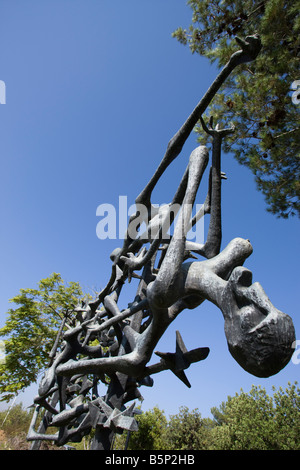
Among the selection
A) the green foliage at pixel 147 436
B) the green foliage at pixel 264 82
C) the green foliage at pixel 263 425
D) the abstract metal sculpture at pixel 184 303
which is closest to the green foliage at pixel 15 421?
the green foliage at pixel 147 436

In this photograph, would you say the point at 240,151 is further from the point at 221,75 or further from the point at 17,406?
the point at 17,406

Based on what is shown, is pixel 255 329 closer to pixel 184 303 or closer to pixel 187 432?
pixel 184 303

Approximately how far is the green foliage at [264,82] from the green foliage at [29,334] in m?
8.94

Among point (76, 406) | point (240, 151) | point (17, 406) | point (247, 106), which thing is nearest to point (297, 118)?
point (247, 106)

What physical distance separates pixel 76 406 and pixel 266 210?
480cm

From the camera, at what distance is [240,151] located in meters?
5.46

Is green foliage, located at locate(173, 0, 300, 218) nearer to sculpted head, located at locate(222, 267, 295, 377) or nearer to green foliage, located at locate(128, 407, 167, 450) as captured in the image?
sculpted head, located at locate(222, 267, 295, 377)

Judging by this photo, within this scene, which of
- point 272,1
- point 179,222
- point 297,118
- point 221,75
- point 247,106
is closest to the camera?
point 179,222

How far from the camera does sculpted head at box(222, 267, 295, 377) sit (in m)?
1.01

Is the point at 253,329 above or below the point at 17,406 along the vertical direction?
above

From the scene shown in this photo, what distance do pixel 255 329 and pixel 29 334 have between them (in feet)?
43.3

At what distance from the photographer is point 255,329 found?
1037mm

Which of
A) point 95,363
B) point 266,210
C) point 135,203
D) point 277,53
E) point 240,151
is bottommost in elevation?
point 95,363

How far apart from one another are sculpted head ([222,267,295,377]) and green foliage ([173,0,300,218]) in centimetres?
334
